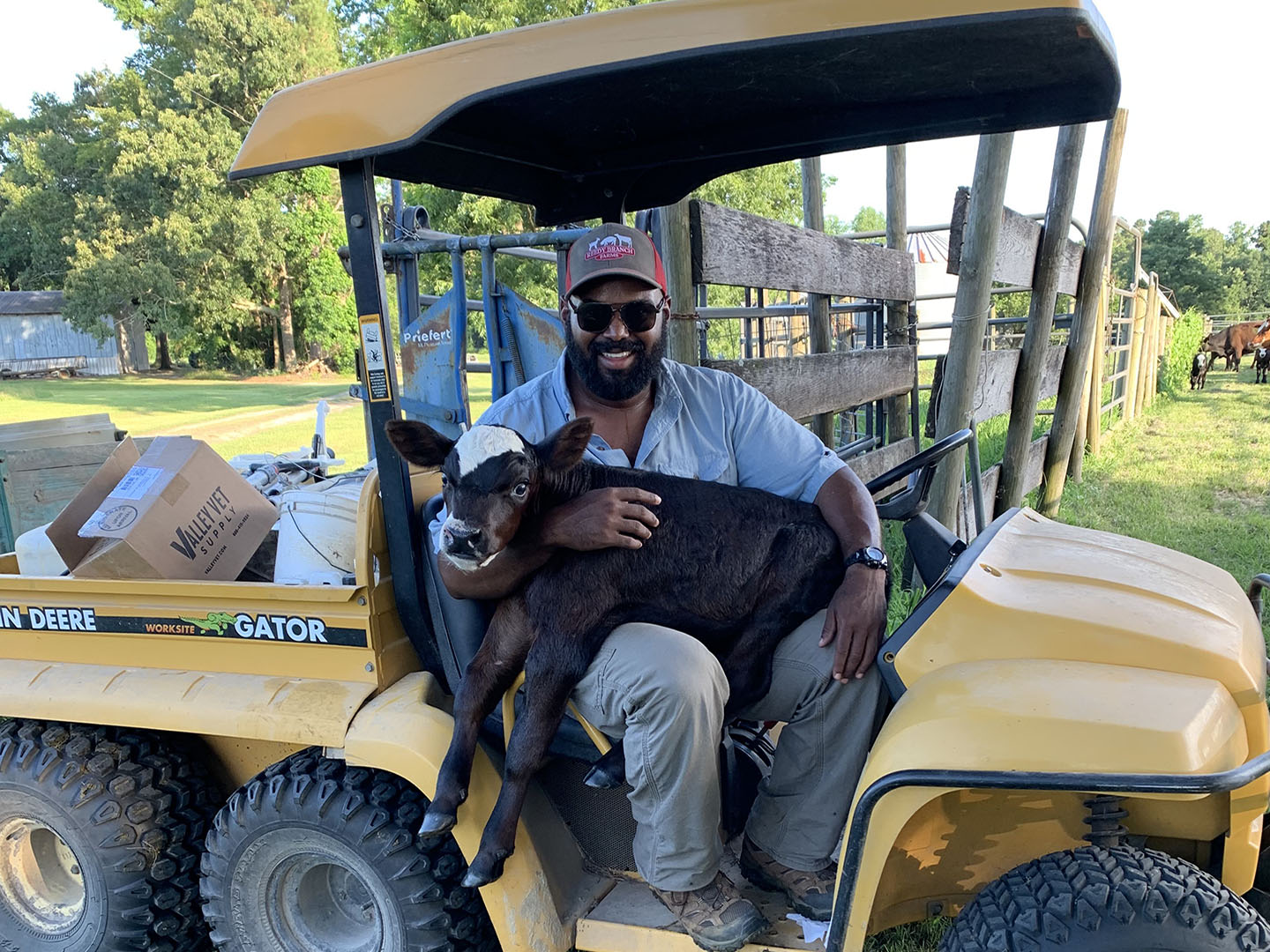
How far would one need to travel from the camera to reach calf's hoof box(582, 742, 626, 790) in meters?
2.11

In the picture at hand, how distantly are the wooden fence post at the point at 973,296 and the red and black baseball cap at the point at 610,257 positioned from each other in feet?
8.01

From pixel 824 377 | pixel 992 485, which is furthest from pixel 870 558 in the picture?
pixel 992 485

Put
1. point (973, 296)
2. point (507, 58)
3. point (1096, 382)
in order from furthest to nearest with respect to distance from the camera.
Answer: point (1096, 382)
point (973, 296)
point (507, 58)

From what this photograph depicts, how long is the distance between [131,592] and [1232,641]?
275cm

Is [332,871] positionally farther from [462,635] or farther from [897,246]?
[897,246]

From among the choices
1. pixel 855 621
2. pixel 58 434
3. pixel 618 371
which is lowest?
pixel 855 621

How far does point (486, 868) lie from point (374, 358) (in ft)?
4.05

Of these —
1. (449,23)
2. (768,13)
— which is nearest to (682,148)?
(768,13)

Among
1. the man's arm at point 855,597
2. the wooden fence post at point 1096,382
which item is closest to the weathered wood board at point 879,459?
the man's arm at point 855,597

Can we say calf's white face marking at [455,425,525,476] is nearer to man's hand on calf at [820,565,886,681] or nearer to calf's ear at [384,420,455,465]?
calf's ear at [384,420,455,465]

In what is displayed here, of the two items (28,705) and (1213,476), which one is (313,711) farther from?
(1213,476)

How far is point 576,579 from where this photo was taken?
212 cm

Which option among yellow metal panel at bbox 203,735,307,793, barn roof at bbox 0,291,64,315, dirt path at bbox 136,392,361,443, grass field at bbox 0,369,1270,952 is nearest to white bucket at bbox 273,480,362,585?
yellow metal panel at bbox 203,735,307,793

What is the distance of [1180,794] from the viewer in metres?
1.49
